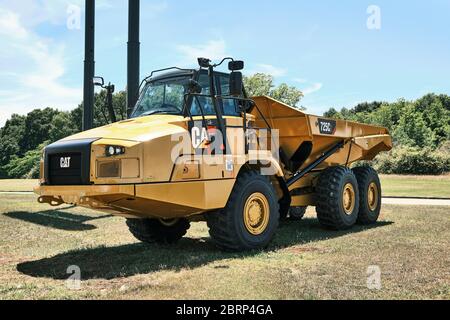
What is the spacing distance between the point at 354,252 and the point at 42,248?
17.2ft

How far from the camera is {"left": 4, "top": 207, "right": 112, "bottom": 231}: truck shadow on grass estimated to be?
38.9 feet

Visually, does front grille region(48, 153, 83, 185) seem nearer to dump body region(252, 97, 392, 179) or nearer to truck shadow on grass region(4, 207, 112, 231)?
dump body region(252, 97, 392, 179)

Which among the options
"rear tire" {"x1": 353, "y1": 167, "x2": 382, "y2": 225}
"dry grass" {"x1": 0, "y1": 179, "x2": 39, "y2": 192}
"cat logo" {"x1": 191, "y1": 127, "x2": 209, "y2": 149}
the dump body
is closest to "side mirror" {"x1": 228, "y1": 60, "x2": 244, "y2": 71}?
"cat logo" {"x1": 191, "y1": 127, "x2": 209, "y2": 149}

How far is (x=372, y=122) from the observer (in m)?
59.8

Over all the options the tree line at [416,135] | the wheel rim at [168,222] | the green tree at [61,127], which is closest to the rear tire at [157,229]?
the wheel rim at [168,222]

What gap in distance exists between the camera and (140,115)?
859 centimetres

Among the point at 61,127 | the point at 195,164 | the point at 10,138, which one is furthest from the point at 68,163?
A: the point at 10,138

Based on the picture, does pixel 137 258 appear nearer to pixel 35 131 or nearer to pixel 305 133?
pixel 305 133

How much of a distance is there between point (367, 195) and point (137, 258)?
629 cm

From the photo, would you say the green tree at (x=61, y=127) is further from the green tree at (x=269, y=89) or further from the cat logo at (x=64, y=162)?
the cat logo at (x=64, y=162)

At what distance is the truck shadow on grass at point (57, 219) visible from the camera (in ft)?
38.9

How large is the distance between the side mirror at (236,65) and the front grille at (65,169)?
8.30 ft
